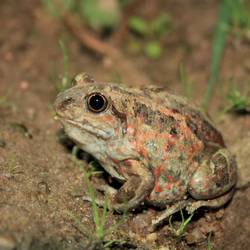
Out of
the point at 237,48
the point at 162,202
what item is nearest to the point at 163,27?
the point at 237,48

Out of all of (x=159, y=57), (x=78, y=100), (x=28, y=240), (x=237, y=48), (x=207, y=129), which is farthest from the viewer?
(x=159, y=57)

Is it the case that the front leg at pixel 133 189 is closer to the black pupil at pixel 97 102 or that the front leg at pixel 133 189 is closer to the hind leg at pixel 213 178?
the hind leg at pixel 213 178

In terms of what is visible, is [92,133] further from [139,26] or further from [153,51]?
[139,26]

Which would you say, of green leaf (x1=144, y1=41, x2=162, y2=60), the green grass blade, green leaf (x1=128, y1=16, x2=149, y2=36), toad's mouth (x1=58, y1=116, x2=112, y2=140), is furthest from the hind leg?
green leaf (x1=128, y1=16, x2=149, y2=36)

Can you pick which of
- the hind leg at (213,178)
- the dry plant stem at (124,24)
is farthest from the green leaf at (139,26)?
the hind leg at (213,178)

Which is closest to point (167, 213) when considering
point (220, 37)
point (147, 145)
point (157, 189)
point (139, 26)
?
point (157, 189)

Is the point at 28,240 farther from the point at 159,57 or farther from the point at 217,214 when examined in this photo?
the point at 159,57
